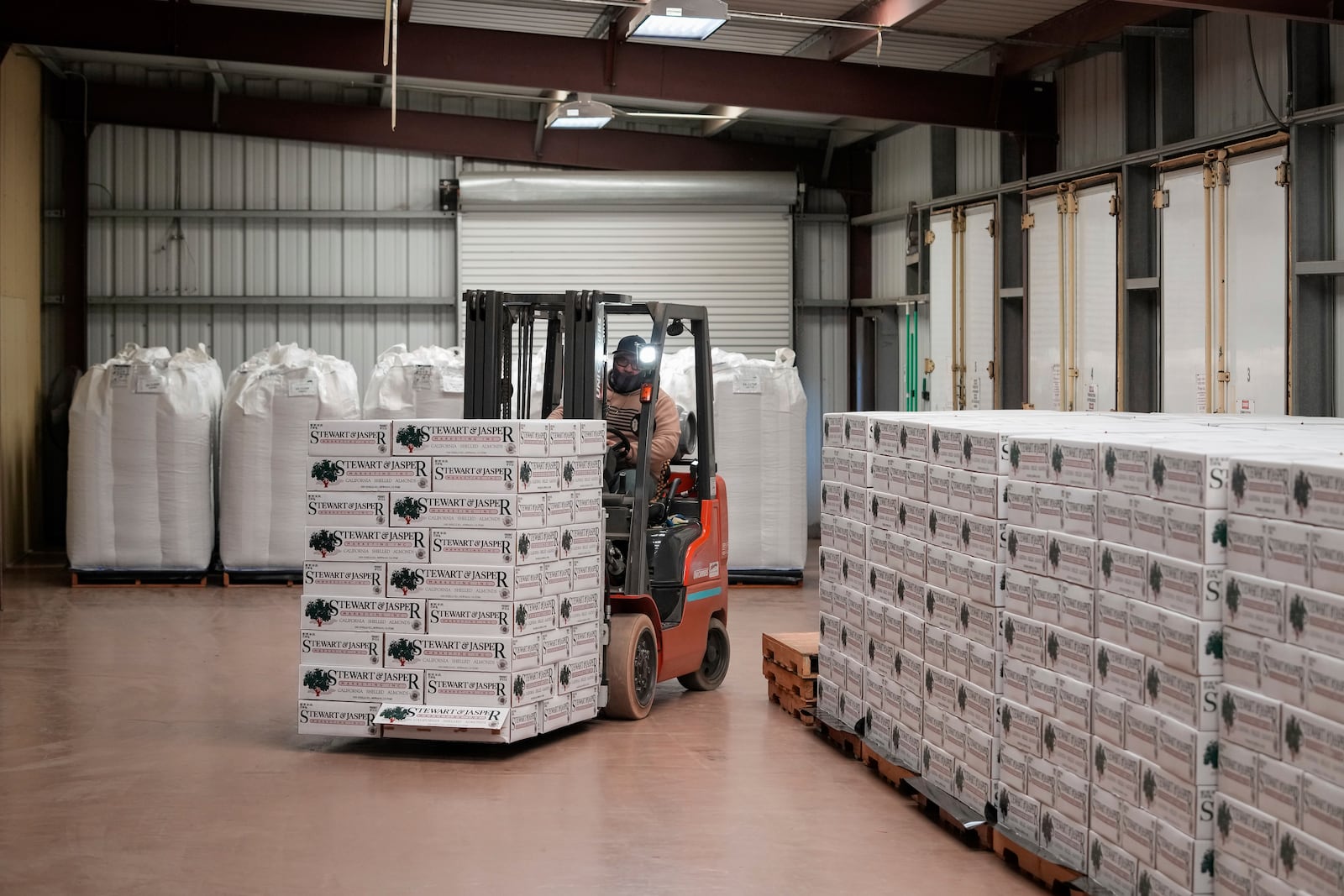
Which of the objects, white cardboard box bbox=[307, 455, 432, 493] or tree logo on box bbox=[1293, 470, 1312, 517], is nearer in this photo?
tree logo on box bbox=[1293, 470, 1312, 517]

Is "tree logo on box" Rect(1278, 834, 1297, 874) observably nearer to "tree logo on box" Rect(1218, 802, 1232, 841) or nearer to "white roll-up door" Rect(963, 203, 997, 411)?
"tree logo on box" Rect(1218, 802, 1232, 841)

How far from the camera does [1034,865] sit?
529cm

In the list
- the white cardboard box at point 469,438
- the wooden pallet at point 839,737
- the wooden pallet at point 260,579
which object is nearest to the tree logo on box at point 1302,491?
the wooden pallet at point 839,737

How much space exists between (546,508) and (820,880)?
A: 259 cm

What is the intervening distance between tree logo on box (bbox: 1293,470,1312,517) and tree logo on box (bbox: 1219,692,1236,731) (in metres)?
0.61

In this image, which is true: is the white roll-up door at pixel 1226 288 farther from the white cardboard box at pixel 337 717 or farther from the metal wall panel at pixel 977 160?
the white cardboard box at pixel 337 717

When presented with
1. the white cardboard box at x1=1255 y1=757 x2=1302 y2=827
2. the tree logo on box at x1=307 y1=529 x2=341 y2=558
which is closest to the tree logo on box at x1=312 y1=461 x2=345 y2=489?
the tree logo on box at x1=307 y1=529 x2=341 y2=558

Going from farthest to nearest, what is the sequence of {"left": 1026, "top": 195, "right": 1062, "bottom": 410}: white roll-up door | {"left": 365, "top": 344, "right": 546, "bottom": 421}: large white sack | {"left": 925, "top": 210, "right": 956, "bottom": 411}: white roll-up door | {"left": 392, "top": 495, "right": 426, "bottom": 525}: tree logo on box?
{"left": 925, "top": 210, "right": 956, "bottom": 411}: white roll-up door → {"left": 365, "top": 344, "right": 546, "bottom": 421}: large white sack → {"left": 1026, "top": 195, "right": 1062, "bottom": 410}: white roll-up door → {"left": 392, "top": 495, "right": 426, "bottom": 525}: tree logo on box

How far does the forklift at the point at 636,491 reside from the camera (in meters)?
8.05

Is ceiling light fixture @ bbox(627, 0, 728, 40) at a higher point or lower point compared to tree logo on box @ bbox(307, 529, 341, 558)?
higher

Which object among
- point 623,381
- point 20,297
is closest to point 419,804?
point 623,381

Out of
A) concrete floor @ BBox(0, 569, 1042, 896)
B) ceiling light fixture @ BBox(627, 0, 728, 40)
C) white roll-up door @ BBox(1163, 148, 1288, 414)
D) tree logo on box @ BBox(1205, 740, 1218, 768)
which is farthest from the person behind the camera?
white roll-up door @ BBox(1163, 148, 1288, 414)

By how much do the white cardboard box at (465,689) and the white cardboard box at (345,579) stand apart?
1.66 feet

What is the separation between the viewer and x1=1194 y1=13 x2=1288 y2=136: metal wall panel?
9461 mm
